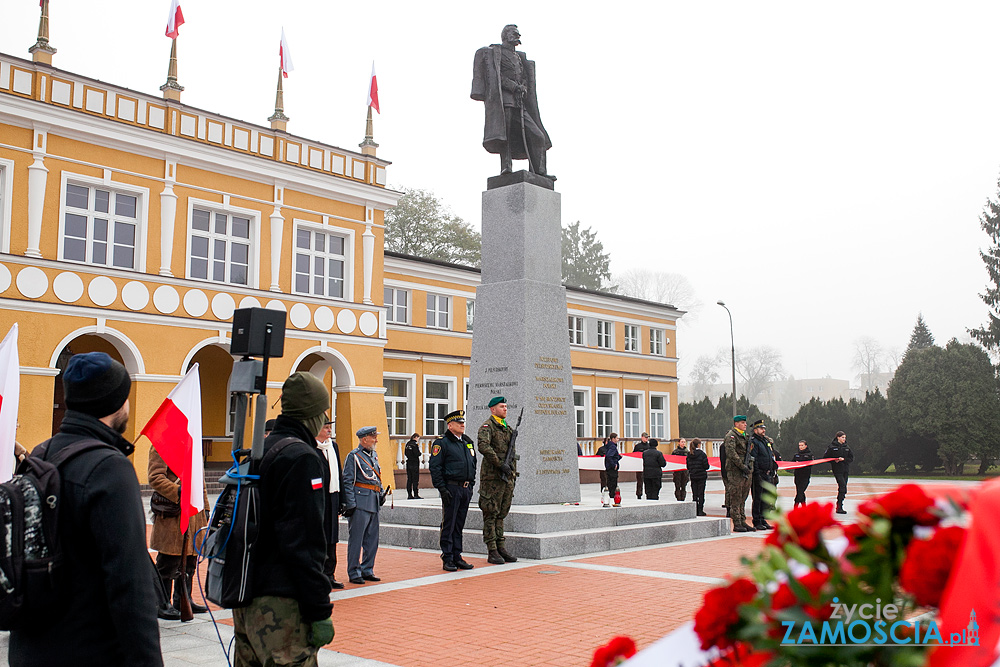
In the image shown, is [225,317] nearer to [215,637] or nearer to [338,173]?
[338,173]

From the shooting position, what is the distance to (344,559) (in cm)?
1193

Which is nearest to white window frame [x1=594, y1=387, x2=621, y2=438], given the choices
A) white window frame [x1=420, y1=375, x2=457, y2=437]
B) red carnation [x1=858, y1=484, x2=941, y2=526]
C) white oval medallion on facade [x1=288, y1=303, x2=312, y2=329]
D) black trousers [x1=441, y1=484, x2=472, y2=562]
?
white window frame [x1=420, y1=375, x2=457, y2=437]

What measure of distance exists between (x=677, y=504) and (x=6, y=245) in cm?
1730

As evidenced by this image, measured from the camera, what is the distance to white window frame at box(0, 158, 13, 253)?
21.1 metres

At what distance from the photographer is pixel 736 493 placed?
16062 millimetres

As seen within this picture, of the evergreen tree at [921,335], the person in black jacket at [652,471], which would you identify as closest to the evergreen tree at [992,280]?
the evergreen tree at [921,335]

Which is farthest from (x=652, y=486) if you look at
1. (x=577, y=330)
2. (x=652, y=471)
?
Result: (x=577, y=330)

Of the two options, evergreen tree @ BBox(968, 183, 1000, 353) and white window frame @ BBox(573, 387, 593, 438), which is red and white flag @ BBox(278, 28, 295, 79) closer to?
white window frame @ BBox(573, 387, 593, 438)

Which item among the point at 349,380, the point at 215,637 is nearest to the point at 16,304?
the point at 349,380

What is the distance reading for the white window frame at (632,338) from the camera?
1719 inches

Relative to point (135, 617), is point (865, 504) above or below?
above

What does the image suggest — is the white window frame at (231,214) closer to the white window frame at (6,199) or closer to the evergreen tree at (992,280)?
the white window frame at (6,199)

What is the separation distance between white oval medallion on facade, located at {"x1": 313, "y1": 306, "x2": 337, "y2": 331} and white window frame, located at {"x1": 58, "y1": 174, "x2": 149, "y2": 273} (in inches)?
217

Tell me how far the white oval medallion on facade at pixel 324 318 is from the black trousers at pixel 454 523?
56.9 feet
